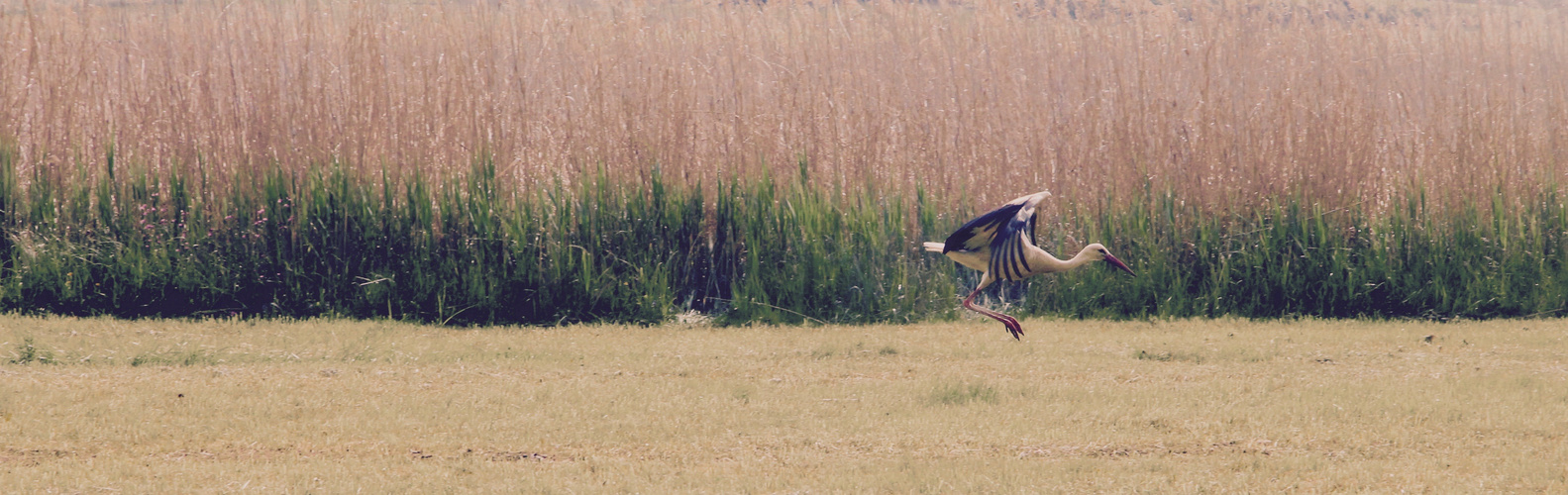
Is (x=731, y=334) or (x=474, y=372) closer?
(x=474, y=372)

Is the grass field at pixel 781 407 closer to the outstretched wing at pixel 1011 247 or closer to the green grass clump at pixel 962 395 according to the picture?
the green grass clump at pixel 962 395

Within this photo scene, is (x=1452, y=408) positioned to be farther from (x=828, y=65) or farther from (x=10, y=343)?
(x=10, y=343)

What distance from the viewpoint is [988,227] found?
13.3 ft

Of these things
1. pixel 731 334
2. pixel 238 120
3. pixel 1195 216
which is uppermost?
pixel 238 120

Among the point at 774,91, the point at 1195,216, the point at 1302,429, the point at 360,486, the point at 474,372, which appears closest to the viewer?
the point at 360,486

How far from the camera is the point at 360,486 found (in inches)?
144

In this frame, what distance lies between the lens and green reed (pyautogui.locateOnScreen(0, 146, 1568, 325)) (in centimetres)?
684

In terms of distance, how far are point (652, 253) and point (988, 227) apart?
3237 millimetres

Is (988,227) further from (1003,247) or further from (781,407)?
(781,407)

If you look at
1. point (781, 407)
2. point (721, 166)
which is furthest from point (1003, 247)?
point (721, 166)

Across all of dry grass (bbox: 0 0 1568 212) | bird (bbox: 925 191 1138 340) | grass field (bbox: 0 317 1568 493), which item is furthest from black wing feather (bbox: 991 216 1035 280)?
dry grass (bbox: 0 0 1568 212)

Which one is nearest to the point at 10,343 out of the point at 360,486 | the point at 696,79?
the point at 360,486

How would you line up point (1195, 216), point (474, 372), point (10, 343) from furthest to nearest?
point (1195, 216)
point (10, 343)
point (474, 372)

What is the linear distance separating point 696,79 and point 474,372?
3.03 metres
